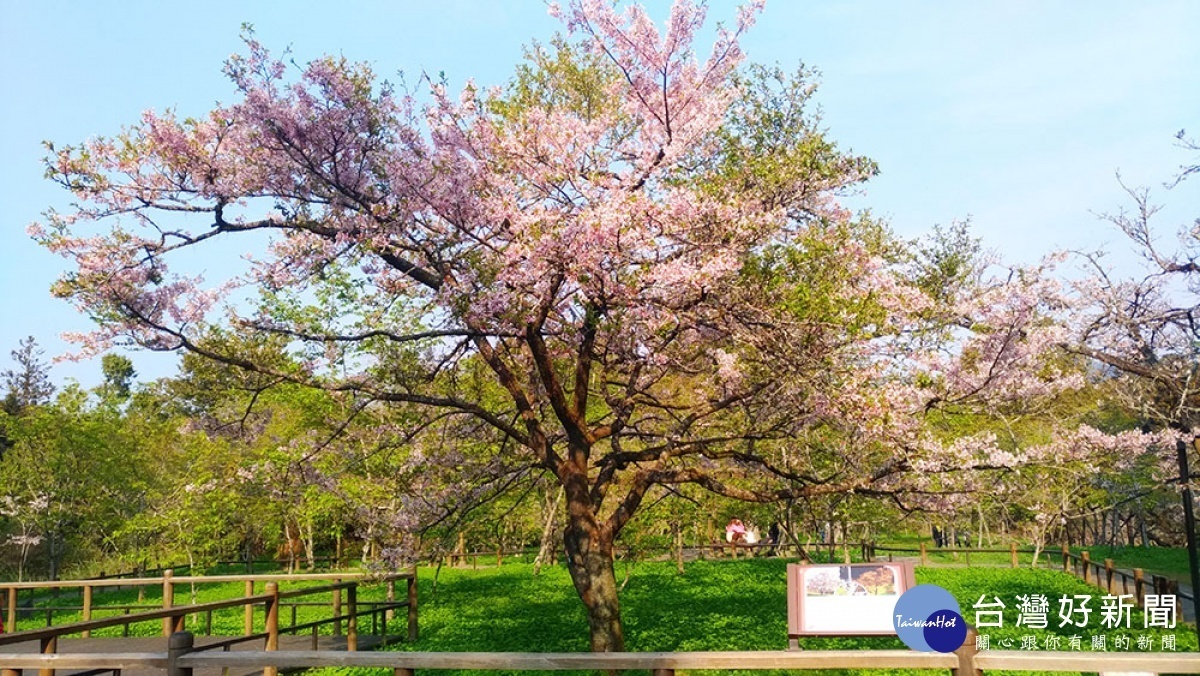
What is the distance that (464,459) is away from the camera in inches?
490

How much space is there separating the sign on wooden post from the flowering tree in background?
1.37 meters

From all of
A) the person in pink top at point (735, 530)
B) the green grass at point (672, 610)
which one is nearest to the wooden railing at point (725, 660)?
the green grass at point (672, 610)

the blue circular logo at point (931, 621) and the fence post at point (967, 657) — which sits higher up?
the blue circular logo at point (931, 621)

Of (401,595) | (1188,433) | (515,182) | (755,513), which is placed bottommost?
(401,595)

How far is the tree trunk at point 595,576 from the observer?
399 inches

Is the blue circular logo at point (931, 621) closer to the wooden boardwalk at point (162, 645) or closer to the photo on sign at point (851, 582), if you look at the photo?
the photo on sign at point (851, 582)

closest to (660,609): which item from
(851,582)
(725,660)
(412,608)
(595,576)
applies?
(412,608)

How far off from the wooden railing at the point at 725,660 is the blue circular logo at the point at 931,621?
0.08 m

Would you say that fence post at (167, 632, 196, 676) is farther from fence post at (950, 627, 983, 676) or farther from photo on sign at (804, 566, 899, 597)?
photo on sign at (804, 566, 899, 597)

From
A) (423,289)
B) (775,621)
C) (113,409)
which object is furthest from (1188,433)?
(113,409)

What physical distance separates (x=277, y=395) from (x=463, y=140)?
12.3 m

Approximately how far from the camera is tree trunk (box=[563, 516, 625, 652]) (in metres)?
10.1

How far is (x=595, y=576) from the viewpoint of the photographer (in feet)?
34.3

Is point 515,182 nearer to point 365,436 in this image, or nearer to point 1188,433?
point 365,436
